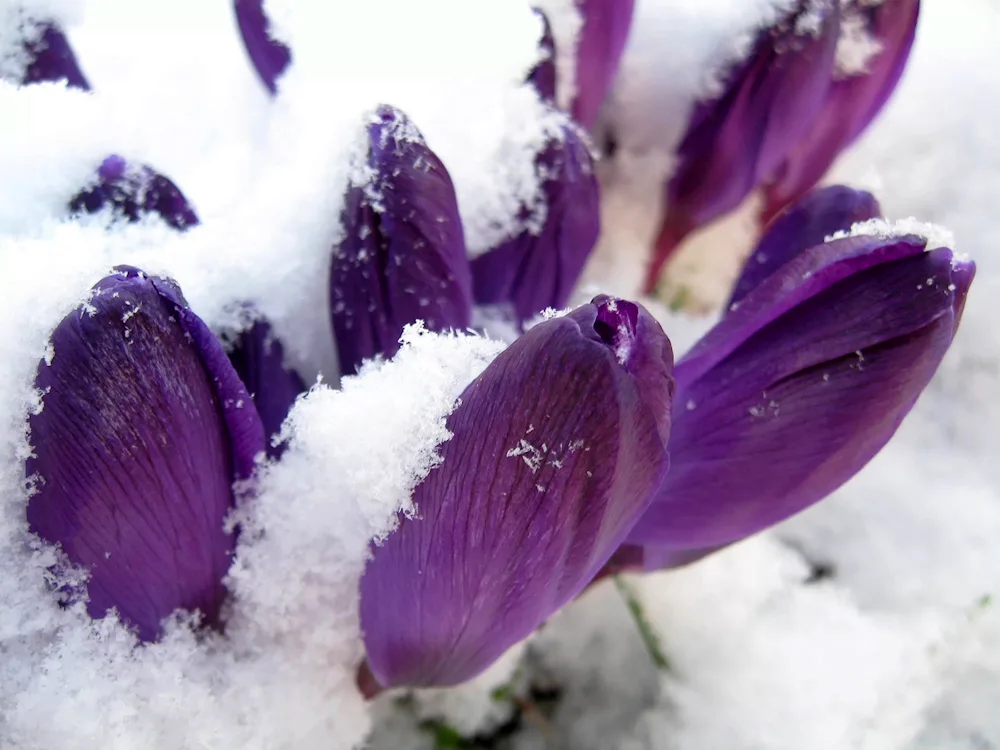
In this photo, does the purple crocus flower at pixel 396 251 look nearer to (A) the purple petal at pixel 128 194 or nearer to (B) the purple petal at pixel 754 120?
(A) the purple petal at pixel 128 194

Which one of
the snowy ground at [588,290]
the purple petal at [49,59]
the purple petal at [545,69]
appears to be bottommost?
the snowy ground at [588,290]

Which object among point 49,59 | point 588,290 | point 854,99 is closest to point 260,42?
point 49,59

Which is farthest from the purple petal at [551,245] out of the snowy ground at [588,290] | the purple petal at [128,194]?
the purple petal at [128,194]

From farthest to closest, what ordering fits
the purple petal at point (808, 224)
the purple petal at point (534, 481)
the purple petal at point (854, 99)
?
the purple petal at point (854, 99) < the purple petal at point (808, 224) < the purple petal at point (534, 481)

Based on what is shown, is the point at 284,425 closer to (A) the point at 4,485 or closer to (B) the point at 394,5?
(A) the point at 4,485

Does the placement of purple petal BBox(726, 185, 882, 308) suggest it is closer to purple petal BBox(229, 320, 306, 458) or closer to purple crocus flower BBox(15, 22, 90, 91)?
purple petal BBox(229, 320, 306, 458)

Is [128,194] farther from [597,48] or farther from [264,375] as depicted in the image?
[597,48]
